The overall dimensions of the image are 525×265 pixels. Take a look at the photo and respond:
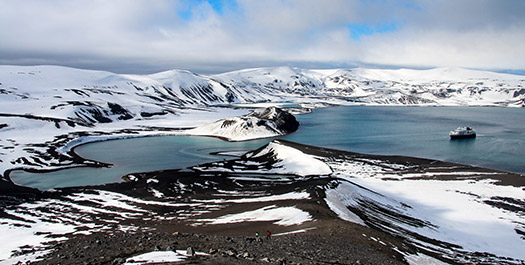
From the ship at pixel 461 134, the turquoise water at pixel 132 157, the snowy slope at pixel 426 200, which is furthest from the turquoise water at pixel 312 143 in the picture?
the snowy slope at pixel 426 200

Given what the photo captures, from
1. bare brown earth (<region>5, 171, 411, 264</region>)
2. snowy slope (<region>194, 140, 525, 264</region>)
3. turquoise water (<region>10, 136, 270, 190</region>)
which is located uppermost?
bare brown earth (<region>5, 171, 411, 264</region>)

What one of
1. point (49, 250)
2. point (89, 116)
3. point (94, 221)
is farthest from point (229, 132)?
point (49, 250)

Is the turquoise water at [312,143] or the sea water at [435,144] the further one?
the sea water at [435,144]

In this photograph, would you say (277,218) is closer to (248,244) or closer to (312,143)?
(248,244)

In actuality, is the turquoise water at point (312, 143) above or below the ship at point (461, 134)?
below


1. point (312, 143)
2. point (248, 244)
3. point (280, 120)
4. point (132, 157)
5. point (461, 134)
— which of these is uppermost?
point (280, 120)

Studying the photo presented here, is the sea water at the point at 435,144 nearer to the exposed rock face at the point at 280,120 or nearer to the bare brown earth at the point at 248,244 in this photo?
the exposed rock face at the point at 280,120

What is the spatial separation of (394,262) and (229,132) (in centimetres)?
7268

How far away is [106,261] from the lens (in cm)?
1362

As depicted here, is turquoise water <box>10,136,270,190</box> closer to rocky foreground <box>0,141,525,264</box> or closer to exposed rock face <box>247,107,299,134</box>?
rocky foreground <box>0,141,525,264</box>

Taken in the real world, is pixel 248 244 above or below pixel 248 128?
above

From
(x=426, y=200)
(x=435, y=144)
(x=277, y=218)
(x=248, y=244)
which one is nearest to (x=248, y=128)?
(x=435, y=144)

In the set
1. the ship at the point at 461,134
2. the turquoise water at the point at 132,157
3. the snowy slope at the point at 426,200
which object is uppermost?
the ship at the point at 461,134

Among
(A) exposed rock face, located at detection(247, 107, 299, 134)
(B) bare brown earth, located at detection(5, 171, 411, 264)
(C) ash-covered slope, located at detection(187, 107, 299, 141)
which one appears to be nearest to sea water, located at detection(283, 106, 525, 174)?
Result: (A) exposed rock face, located at detection(247, 107, 299, 134)
